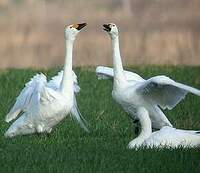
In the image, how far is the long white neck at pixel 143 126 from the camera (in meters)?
11.6

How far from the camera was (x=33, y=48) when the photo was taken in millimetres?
22172

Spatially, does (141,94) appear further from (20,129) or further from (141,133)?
(20,129)

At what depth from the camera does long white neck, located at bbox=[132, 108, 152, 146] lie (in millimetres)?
11601

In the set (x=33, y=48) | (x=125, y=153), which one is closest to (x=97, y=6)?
(x=33, y=48)

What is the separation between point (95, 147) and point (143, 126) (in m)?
1.00

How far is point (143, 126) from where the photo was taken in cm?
1205

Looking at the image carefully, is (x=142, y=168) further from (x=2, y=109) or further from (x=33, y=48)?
(x=33, y=48)

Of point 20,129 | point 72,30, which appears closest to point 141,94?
point 72,30

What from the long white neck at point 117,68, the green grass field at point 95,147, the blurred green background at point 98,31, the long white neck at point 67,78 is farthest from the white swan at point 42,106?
the blurred green background at point 98,31

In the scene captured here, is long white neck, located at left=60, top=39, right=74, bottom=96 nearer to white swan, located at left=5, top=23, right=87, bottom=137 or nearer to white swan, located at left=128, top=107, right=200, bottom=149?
white swan, located at left=5, top=23, right=87, bottom=137

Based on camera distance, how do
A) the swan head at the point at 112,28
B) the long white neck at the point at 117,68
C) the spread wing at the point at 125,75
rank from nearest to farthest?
the long white neck at the point at 117,68, the swan head at the point at 112,28, the spread wing at the point at 125,75

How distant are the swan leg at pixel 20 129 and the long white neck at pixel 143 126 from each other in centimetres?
149

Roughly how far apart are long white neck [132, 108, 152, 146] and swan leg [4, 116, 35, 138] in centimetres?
149

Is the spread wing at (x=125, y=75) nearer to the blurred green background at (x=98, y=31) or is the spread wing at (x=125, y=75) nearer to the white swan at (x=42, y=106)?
the white swan at (x=42, y=106)
